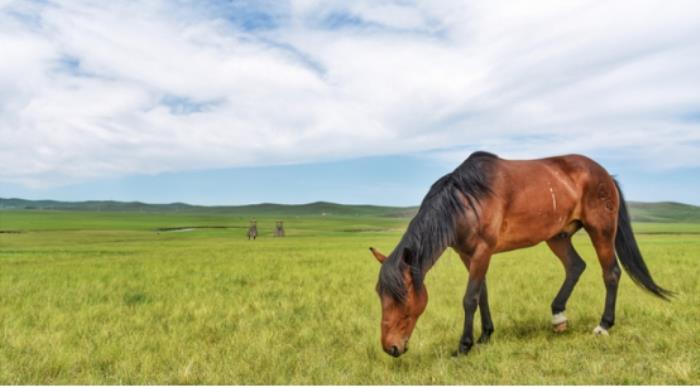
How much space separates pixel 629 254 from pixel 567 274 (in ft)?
4.12

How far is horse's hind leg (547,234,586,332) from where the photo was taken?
7738 mm

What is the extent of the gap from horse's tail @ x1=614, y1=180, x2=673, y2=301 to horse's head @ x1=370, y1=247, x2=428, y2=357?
470cm

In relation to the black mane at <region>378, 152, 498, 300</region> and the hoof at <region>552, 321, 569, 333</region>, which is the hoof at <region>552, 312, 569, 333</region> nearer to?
the hoof at <region>552, 321, 569, 333</region>

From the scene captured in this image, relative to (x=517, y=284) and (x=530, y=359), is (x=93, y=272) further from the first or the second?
(x=530, y=359)

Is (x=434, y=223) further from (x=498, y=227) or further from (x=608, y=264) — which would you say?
(x=608, y=264)

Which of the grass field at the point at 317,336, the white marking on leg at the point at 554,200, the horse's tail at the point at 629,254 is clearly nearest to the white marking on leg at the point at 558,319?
the grass field at the point at 317,336

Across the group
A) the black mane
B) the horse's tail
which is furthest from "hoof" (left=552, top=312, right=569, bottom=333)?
the black mane

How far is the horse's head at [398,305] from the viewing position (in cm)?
578

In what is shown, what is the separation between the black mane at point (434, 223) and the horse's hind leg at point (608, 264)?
2394mm

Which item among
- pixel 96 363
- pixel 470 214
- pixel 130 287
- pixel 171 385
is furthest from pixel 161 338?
pixel 130 287

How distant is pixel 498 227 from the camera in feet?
21.6

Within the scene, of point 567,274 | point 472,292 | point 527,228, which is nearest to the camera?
point 472,292

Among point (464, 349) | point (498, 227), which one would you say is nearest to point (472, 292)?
point (464, 349)

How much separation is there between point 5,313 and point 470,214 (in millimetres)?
9725
